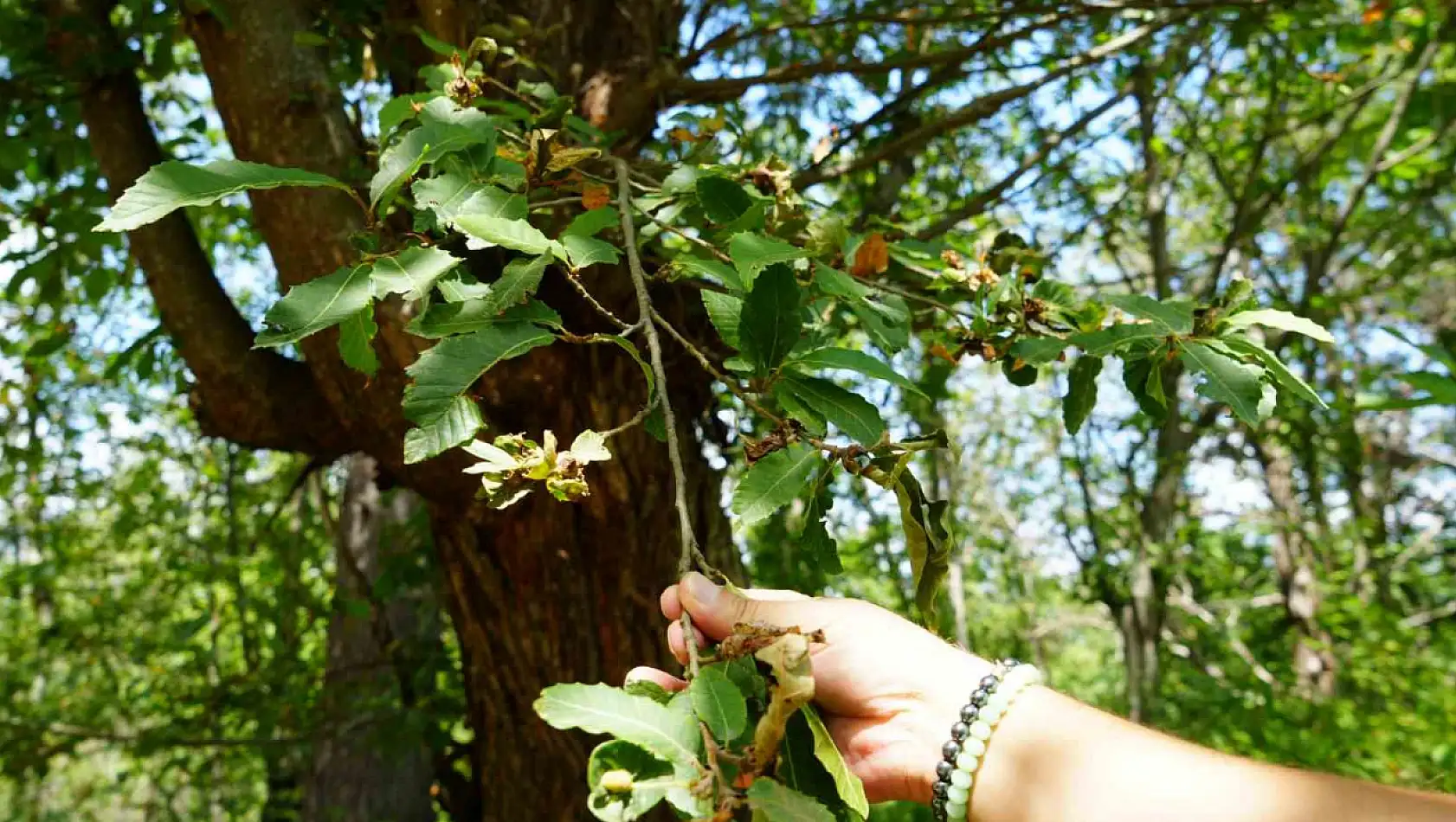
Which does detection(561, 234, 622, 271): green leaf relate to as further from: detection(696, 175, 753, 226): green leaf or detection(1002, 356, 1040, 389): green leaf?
detection(1002, 356, 1040, 389): green leaf

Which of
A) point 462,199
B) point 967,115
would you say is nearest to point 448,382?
point 462,199

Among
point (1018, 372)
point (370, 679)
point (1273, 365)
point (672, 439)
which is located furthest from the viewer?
point (370, 679)

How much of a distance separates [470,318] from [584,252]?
0.49 ft

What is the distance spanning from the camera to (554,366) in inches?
75.2

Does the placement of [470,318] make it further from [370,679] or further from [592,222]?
[370,679]

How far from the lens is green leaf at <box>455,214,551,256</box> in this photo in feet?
3.05

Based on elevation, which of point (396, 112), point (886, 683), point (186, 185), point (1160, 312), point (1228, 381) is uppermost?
point (396, 112)

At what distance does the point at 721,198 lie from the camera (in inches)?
47.8

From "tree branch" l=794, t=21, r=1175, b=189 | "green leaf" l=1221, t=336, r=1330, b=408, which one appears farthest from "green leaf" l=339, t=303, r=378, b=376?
"tree branch" l=794, t=21, r=1175, b=189

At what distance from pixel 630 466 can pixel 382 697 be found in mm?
1919

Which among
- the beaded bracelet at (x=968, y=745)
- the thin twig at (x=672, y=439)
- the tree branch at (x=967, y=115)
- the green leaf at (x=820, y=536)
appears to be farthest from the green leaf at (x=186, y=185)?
the tree branch at (x=967, y=115)

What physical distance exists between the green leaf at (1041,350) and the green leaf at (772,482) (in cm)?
49

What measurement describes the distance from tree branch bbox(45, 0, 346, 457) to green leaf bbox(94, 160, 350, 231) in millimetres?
1179

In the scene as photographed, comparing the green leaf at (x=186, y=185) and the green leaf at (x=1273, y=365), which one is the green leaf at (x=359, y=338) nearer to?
the green leaf at (x=186, y=185)
